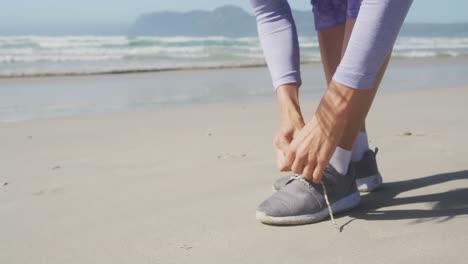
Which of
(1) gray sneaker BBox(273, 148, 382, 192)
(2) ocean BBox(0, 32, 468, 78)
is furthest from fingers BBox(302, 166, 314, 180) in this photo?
(2) ocean BBox(0, 32, 468, 78)

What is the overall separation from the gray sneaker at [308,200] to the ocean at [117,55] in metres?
8.14

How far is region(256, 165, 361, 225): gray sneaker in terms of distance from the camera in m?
1.75

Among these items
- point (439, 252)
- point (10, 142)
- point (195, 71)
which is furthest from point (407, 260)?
point (195, 71)

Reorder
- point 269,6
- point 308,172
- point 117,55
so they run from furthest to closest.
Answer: point 117,55, point 269,6, point 308,172

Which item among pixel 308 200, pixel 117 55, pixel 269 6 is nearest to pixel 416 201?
pixel 308 200

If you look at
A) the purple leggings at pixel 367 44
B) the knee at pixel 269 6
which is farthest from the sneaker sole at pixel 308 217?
the knee at pixel 269 6

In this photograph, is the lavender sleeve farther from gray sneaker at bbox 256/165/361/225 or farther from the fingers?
gray sneaker at bbox 256/165/361/225

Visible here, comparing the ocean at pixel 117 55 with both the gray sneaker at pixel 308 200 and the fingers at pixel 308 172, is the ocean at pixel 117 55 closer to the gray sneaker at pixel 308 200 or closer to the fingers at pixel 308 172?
the gray sneaker at pixel 308 200

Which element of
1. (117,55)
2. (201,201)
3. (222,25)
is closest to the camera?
(201,201)

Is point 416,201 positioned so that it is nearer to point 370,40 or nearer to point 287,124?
point 287,124

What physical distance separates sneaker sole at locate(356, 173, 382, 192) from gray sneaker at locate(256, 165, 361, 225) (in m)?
0.21

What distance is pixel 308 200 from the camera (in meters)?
1.78

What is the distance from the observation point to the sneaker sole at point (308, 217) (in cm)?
174

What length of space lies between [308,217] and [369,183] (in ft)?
1.41
